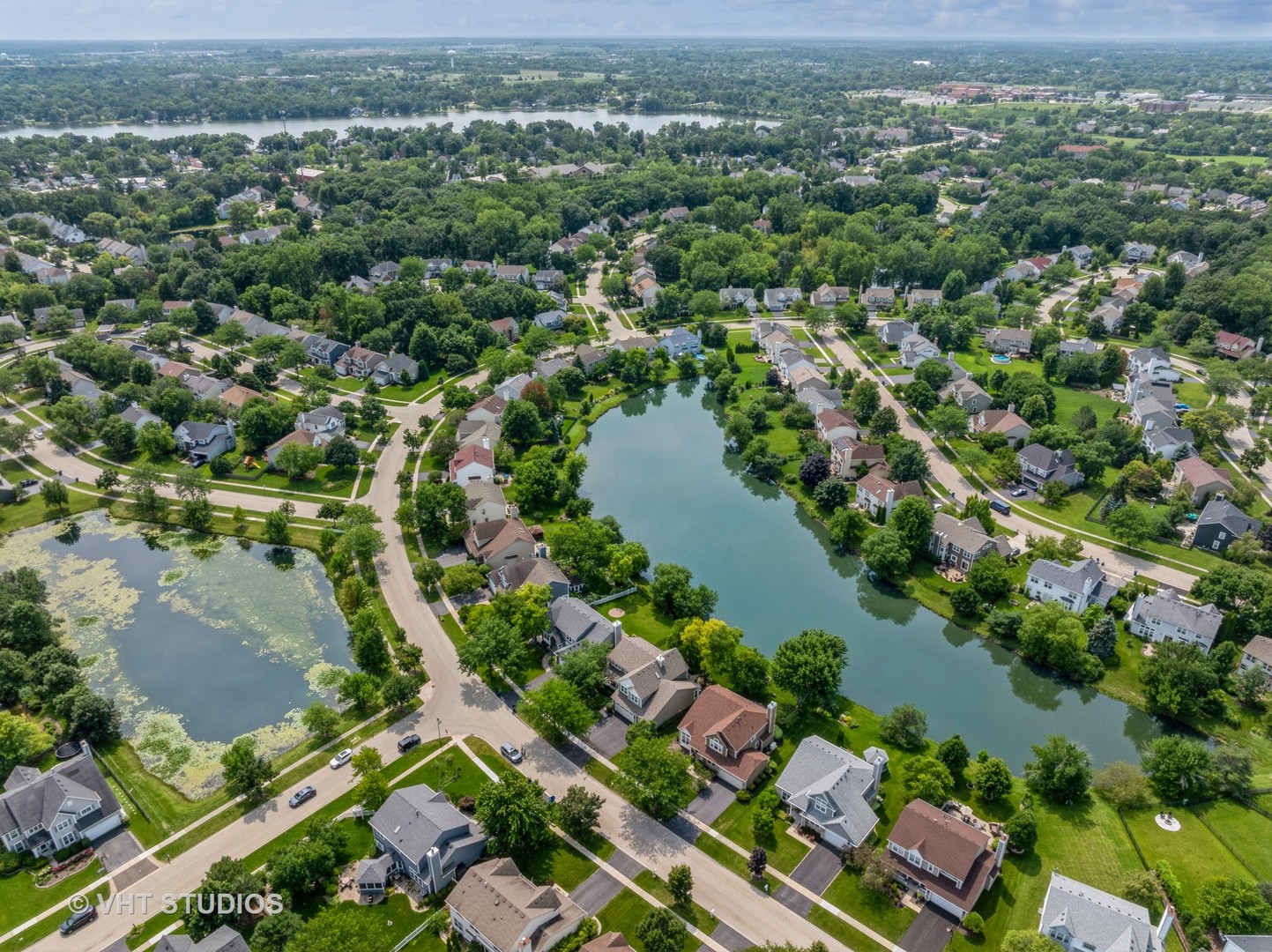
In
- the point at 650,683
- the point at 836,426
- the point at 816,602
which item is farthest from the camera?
the point at 836,426

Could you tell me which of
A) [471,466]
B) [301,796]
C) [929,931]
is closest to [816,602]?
[929,931]

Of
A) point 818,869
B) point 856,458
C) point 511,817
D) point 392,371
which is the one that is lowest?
point 818,869

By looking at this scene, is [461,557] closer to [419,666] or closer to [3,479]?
[419,666]

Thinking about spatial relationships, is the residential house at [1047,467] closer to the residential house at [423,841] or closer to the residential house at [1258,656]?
the residential house at [1258,656]

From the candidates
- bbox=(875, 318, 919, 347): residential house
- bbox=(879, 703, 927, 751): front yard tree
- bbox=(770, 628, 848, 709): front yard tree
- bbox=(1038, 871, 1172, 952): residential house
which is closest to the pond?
bbox=(770, 628, 848, 709): front yard tree

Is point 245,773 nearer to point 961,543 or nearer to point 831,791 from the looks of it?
point 831,791

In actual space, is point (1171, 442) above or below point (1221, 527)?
below

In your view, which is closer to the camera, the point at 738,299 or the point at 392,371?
the point at 392,371

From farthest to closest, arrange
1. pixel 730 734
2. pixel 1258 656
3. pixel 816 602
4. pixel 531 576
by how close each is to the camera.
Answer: pixel 816 602 → pixel 531 576 → pixel 1258 656 → pixel 730 734
